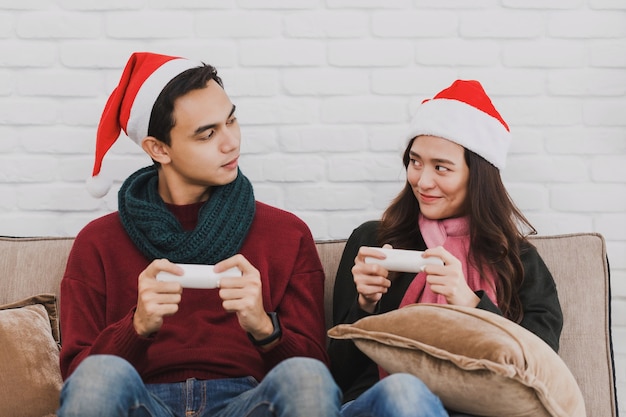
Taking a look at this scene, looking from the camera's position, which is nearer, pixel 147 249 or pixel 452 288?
pixel 452 288

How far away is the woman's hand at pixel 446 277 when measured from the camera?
1.84m

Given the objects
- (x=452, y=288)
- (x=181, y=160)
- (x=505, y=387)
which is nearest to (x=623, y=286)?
(x=452, y=288)

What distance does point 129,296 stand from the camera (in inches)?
81.4

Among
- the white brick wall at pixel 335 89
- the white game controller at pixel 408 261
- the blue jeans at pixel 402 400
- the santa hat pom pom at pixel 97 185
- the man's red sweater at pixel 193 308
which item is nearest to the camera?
the blue jeans at pixel 402 400

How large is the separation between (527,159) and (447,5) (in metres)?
0.51

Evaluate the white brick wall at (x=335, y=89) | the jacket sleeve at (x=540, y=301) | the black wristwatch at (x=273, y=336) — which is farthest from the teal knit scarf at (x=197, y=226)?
the jacket sleeve at (x=540, y=301)

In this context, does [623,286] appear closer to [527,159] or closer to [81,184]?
[527,159]

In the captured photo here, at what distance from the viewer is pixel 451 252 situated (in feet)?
6.97

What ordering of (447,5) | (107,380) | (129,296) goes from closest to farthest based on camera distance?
(107,380) < (129,296) < (447,5)

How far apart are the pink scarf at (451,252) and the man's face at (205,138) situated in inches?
20.4

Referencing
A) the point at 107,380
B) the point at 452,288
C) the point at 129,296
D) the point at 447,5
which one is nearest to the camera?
the point at 107,380

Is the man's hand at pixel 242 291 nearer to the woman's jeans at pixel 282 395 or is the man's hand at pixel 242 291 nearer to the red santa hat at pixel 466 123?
the woman's jeans at pixel 282 395

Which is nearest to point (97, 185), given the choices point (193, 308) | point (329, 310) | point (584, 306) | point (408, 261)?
point (193, 308)

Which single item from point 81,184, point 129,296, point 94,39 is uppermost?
point 94,39
